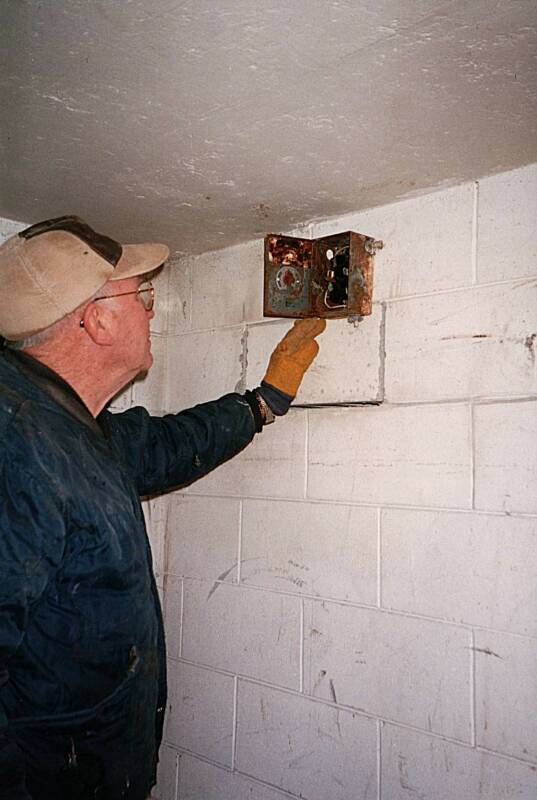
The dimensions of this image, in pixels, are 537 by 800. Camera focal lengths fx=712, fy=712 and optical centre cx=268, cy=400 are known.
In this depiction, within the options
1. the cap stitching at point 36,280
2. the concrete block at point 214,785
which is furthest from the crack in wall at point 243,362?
the concrete block at point 214,785

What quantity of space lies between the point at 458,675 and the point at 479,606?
0.19 meters

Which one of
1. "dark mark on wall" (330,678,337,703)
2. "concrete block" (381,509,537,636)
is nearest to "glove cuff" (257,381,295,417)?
"concrete block" (381,509,537,636)

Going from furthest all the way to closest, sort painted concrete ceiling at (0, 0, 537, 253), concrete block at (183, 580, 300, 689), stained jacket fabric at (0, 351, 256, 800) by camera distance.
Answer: concrete block at (183, 580, 300, 689), stained jacket fabric at (0, 351, 256, 800), painted concrete ceiling at (0, 0, 537, 253)

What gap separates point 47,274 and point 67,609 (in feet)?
2.49

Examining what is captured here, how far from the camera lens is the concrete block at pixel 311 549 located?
6.73 feet

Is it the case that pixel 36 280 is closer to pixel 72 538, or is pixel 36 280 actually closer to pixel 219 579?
pixel 72 538

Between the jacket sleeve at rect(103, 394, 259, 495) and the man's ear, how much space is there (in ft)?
1.07

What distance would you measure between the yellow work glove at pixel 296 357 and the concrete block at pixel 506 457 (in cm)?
58

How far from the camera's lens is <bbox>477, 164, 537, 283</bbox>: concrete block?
1.82 m

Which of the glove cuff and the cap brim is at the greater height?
the cap brim

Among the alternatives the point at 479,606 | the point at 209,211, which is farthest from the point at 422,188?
the point at 479,606

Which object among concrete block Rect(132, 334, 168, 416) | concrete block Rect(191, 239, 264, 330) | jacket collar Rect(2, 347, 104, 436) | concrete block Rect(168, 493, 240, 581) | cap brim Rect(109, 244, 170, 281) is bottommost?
concrete block Rect(168, 493, 240, 581)

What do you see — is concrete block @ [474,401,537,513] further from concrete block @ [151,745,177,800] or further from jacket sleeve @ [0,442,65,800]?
concrete block @ [151,745,177,800]

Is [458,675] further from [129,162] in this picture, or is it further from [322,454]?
[129,162]
